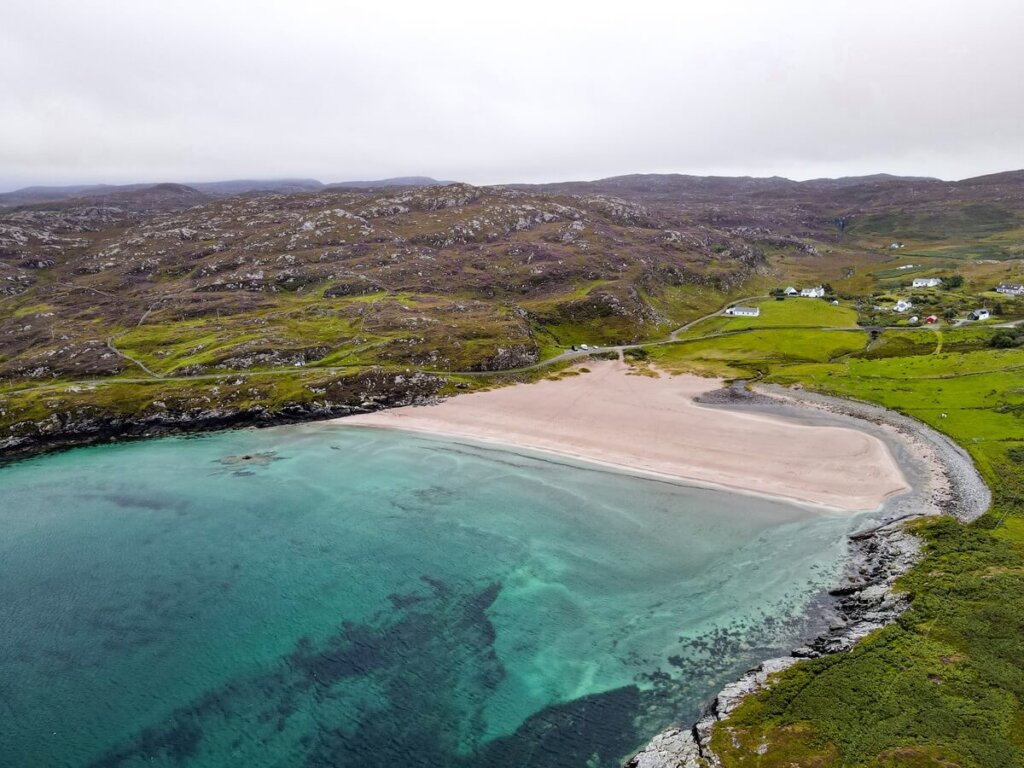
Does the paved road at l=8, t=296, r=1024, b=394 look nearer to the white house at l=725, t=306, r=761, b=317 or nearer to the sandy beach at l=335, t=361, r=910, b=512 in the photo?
the sandy beach at l=335, t=361, r=910, b=512

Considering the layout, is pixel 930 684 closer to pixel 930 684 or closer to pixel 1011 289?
pixel 930 684

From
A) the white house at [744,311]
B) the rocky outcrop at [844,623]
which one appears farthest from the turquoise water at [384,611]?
the white house at [744,311]

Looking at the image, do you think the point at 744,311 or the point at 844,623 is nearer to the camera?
the point at 844,623

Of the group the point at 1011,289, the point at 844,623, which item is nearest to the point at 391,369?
the point at 844,623

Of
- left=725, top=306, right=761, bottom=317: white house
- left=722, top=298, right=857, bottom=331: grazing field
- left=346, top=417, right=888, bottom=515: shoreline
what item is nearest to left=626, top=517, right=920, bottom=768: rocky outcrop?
left=346, top=417, right=888, bottom=515: shoreline

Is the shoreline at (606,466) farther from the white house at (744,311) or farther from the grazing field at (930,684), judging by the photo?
the white house at (744,311)

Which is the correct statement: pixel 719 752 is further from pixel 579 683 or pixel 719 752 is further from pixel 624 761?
pixel 579 683
